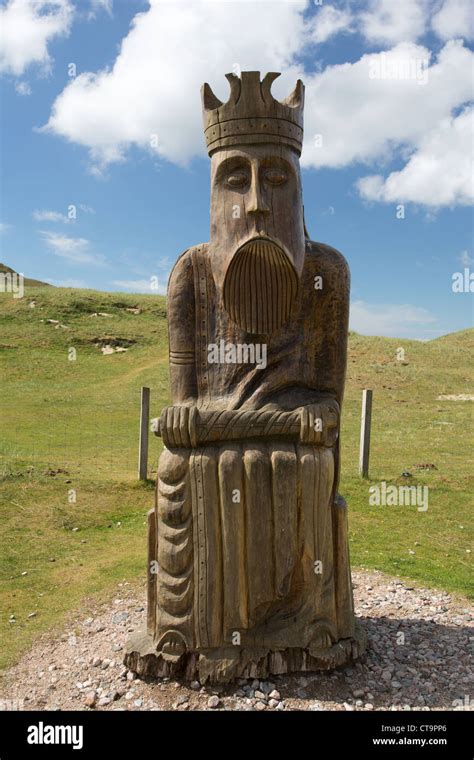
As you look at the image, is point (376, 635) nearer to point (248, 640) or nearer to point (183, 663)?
point (248, 640)

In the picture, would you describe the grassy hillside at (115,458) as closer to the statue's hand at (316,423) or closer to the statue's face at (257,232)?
the statue's hand at (316,423)

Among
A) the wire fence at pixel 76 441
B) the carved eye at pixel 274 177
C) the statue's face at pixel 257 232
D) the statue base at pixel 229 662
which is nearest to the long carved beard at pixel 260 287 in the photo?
the statue's face at pixel 257 232

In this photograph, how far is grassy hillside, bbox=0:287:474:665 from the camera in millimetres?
7488

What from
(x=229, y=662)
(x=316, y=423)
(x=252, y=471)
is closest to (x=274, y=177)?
(x=316, y=423)

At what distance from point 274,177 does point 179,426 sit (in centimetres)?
208

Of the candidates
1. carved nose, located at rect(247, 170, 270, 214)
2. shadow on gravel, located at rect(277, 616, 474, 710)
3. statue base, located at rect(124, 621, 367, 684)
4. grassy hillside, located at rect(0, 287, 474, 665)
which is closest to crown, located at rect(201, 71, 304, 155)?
carved nose, located at rect(247, 170, 270, 214)

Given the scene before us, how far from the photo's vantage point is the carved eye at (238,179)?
4684 mm

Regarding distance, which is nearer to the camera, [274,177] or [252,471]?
[252,471]

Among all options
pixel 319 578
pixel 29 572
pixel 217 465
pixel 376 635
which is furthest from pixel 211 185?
pixel 29 572

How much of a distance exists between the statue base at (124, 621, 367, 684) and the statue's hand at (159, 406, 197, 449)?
1.60 meters

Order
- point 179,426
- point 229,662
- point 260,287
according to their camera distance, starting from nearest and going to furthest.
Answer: point 229,662
point 179,426
point 260,287

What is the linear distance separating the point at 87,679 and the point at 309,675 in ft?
5.96

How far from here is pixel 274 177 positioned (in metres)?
4.64

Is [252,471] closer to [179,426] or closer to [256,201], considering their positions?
[179,426]
